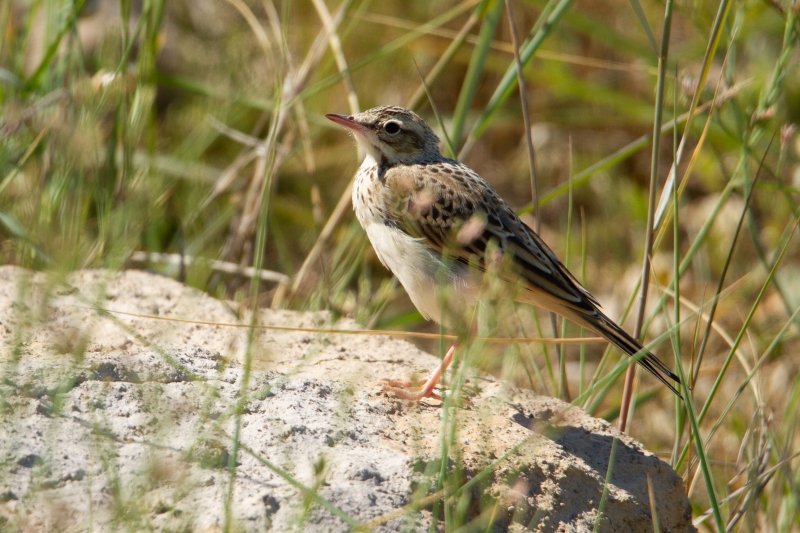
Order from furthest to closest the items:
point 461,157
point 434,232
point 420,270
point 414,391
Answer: point 461,157
point 434,232
point 420,270
point 414,391

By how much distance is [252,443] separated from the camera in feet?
8.93

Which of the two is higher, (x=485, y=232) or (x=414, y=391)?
(x=485, y=232)

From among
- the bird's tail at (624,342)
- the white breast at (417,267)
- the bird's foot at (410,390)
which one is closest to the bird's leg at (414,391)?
the bird's foot at (410,390)

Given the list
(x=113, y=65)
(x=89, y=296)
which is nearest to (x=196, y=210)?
(x=89, y=296)

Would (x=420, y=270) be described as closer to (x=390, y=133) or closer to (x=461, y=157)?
(x=390, y=133)

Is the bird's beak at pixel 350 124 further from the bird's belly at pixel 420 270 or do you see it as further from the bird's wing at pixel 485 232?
the bird's belly at pixel 420 270

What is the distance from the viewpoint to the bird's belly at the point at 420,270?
3910 mm

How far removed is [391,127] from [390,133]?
4 centimetres

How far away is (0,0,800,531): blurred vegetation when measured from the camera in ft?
11.6

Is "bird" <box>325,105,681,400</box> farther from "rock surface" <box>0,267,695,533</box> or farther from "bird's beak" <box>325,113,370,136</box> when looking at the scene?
"rock surface" <box>0,267,695,533</box>

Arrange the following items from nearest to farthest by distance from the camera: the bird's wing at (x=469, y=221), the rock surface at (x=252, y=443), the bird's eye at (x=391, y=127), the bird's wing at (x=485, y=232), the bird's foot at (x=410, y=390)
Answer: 1. the rock surface at (x=252, y=443)
2. the bird's foot at (x=410, y=390)
3. the bird's wing at (x=485, y=232)
4. the bird's wing at (x=469, y=221)
5. the bird's eye at (x=391, y=127)

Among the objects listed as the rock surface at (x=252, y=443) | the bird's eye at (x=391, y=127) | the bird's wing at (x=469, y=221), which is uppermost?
the bird's eye at (x=391, y=127)

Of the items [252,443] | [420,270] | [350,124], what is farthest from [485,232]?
[252,443]

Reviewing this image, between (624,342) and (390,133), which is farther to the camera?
(390,133)
